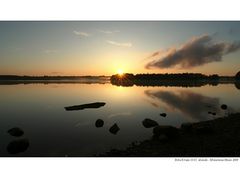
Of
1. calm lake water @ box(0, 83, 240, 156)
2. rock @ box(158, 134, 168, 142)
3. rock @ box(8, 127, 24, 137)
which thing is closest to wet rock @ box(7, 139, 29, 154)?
calm lake water @ box(0, 83, 240, 156)

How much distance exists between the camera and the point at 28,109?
51.0 feet

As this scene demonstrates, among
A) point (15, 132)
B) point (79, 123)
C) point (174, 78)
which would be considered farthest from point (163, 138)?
point (174, 78)

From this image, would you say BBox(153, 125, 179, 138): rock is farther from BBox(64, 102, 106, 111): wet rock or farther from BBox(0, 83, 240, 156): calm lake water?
BBox(64, 102, 106, 111): wet rock

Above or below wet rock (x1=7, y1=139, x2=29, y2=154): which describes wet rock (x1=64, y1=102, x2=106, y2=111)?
above

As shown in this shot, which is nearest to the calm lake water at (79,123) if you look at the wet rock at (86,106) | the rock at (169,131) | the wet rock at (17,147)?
the wet rock at (17,147)

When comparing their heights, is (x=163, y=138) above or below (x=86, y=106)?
below

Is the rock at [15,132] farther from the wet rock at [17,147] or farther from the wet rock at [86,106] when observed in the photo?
the wet rock at [86,106]

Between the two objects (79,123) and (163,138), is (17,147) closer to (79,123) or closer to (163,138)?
(79,123)

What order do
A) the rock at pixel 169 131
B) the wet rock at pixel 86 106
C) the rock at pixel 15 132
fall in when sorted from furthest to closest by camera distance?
the wet rock at pixel 86 106 < the rock at pixel 15 132 < the rock at pixel 169 131
